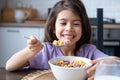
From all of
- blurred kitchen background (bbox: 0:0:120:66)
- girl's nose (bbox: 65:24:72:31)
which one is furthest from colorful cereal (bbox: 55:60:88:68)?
blurred kitchen background (bbox: 0:0:120:66)

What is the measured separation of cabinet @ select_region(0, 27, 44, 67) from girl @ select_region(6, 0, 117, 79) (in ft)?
4.53

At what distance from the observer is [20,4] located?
3.06 meters

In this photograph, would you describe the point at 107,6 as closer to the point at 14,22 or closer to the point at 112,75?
the point at 14,22

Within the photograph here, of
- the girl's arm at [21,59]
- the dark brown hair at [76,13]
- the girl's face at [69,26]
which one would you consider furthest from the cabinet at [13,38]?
the girl's arm at [21,59]

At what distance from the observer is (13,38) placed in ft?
8.86

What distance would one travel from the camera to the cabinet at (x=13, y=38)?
2.64 m

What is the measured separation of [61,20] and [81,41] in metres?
0.20

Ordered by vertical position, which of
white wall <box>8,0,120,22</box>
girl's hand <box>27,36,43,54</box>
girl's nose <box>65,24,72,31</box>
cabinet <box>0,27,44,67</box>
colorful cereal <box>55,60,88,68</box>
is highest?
white wall <box>8,0,120,22</box>

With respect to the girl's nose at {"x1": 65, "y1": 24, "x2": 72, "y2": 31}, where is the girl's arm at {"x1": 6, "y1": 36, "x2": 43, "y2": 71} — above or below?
below

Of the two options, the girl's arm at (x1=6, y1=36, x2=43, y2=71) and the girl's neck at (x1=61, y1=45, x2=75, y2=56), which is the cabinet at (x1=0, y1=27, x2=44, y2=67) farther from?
the girl's arm at (x1=6, y1=36, x2=43, y2=71)

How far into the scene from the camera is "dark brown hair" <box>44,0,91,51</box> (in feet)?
3.91

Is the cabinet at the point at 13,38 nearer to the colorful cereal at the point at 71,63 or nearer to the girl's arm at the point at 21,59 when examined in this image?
the girl's arm at the point at 21,59

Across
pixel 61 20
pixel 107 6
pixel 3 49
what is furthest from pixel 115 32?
pixel 61 20

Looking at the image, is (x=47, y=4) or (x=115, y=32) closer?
(x=115, y=32)
